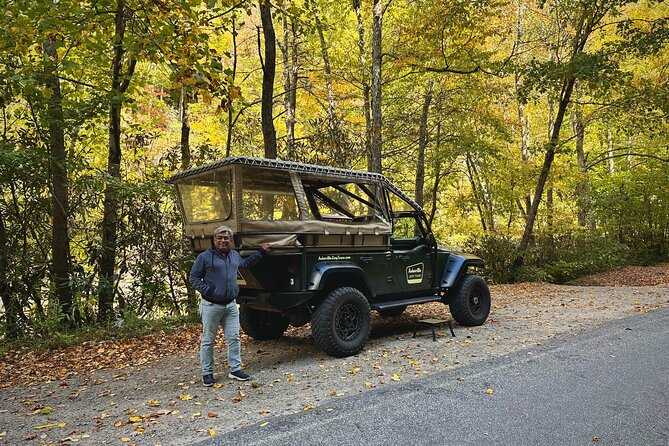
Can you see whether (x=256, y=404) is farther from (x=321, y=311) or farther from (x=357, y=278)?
(x=357, y=278)

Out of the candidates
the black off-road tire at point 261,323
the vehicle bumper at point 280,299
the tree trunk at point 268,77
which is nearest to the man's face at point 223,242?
the vehicle bumper at point 280,299

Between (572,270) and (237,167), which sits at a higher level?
(237,167)

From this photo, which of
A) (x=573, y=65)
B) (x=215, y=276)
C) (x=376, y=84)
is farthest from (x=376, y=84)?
(x=215, y=276)

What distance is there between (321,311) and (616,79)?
11.3 metres

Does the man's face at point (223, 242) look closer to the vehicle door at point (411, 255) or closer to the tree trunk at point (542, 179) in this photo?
the vehicle door at point (411, 255)

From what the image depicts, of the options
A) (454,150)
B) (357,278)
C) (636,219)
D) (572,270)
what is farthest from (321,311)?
(636,219)

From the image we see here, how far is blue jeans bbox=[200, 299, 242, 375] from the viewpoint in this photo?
5.14 m

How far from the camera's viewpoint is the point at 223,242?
5238mm

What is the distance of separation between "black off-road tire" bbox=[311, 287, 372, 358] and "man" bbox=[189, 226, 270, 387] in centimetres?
107

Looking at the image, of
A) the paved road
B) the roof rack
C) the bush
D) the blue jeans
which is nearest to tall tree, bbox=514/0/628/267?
the bush

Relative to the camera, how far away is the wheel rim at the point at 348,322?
6141 mm

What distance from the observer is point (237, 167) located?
5477 millimetres

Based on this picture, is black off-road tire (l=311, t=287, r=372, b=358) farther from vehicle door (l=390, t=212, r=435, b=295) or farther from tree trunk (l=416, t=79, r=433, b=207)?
tree trunk (l=416, t=79, r=433, b=207)

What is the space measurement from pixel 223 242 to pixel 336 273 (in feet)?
5.57
